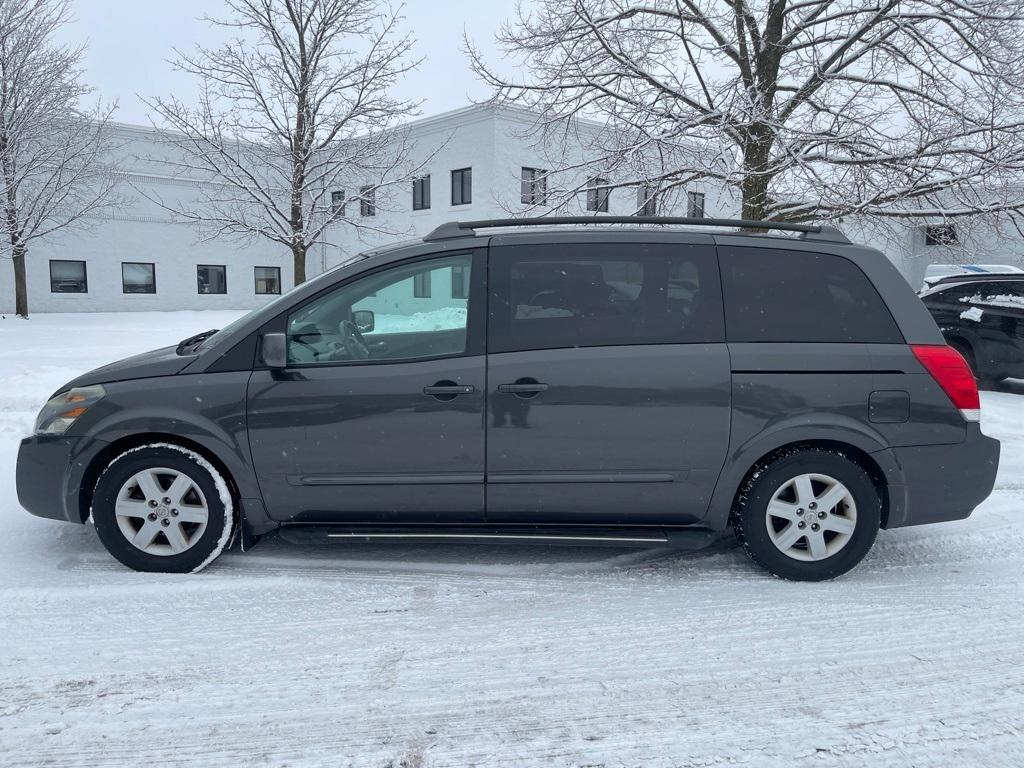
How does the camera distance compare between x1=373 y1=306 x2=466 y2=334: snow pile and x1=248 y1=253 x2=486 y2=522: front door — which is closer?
x1=248 y1=253 x2=486 y2=522: front door

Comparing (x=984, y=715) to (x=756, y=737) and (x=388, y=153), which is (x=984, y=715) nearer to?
(x=756, y=737)

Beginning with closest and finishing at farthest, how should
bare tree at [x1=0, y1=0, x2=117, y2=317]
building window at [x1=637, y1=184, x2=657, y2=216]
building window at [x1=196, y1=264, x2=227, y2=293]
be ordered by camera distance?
building window at [x1=637, y1=184, x2=657, y2=216]
bare tree at [x1=0, y1=0, x2=117, y2=317]
building window at [x1=196, y1=264, x2=227, y2=293]

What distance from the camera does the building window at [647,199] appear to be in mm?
12273

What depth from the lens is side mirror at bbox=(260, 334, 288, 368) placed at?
12.7 ft

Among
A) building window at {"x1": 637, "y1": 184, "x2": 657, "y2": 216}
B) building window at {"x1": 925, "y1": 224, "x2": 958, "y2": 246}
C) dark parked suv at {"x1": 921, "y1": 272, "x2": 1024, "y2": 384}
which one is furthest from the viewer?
building window at {"x1": 637, "y1": 184, "x2": 657, "y2": 216}

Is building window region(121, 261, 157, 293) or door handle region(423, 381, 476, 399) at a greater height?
building window region(121, 261, 157, 293)

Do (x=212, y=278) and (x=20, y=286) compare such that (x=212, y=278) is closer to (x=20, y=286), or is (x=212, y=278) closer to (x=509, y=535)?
(x=20, y=286)

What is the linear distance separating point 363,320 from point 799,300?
2.27m

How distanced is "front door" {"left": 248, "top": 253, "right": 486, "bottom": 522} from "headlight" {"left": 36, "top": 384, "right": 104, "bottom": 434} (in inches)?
33.7

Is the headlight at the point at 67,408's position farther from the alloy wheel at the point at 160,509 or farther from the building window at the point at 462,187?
the building window at the point at 462,187

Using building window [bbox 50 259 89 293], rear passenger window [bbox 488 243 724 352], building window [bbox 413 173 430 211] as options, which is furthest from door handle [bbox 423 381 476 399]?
building window [bbox 50 259 89 293]

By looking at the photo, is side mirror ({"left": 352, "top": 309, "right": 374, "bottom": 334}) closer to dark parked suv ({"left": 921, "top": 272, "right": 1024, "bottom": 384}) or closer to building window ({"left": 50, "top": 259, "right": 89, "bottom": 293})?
dark parked suv ({"left": 921, "top": 272, "right": 1024, "bottom": 384})

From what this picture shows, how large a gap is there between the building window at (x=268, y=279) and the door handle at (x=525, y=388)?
101ft

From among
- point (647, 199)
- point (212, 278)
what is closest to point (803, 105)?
point (647, 199)
